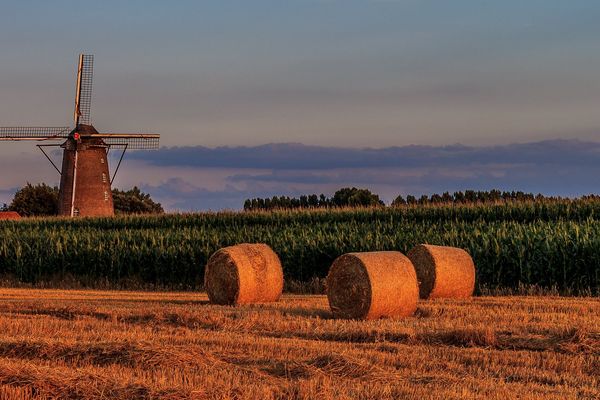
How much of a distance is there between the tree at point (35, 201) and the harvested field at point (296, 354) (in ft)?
175

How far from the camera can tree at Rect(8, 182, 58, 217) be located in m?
70.7

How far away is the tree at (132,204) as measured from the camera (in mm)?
74375

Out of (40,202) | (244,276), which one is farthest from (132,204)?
(244,276)

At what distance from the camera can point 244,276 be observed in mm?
21750

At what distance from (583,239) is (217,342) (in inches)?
619

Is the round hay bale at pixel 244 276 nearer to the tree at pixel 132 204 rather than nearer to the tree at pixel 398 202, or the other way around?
the tree at pixel 398 202

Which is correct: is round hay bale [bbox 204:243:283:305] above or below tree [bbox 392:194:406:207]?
below

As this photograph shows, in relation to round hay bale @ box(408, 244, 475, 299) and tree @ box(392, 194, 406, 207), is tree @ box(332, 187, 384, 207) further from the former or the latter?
round hay bale @ box(408, 244, 475, 299)

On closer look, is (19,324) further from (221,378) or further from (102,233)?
(102,233)

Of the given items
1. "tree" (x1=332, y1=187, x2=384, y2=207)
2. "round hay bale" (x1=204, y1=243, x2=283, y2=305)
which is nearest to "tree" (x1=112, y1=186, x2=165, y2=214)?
"tree" (x1=332, y1=187, x2=384, y2=207)

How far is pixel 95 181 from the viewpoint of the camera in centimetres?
5538

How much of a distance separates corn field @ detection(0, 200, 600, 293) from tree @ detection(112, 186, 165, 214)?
32.3 meters

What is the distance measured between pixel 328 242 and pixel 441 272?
29.3 feet

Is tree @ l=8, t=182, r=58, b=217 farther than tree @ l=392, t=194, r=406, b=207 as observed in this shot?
Yes
